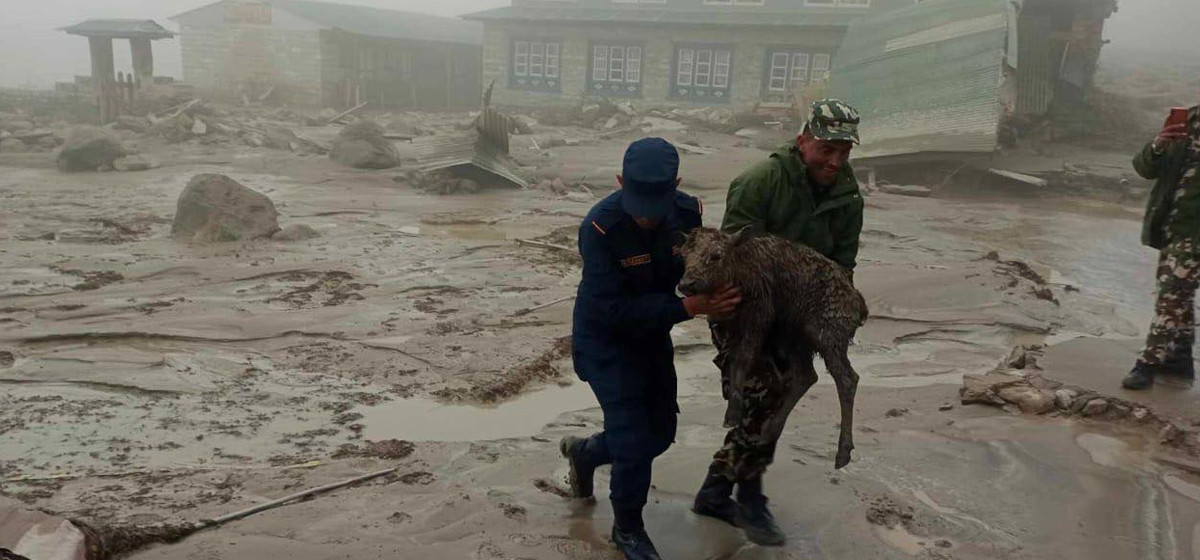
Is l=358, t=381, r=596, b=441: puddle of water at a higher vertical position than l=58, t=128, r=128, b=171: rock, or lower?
lower

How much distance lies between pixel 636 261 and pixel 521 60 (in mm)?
29835

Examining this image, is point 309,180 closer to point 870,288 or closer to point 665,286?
point 870,288

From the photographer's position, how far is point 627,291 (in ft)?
10.8

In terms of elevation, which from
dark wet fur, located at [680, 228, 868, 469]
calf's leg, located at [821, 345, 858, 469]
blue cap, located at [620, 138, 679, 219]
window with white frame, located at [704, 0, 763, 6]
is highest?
window with white frame, located at [704, 0, 763, 6]

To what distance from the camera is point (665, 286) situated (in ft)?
11.2

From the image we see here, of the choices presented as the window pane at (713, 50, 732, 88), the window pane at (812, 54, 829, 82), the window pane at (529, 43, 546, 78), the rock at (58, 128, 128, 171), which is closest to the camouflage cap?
the rock at (58, 128, 128, 171)

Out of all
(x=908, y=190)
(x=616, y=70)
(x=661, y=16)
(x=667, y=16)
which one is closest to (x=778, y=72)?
(x=667, y=16)

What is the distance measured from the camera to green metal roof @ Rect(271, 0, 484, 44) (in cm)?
3200

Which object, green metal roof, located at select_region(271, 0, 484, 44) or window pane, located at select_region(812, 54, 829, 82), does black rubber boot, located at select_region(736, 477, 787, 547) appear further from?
green metal roof, located at select_region(271, 0, 484, 44)

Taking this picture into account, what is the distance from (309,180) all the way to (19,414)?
11.4 metres

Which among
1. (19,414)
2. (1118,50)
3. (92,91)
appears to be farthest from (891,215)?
(1118,50)

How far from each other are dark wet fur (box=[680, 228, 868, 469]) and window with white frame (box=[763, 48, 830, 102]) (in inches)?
994

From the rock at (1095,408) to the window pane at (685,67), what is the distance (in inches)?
1006

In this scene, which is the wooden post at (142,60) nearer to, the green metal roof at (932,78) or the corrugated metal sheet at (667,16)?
the corrugated metal sheet at (667,16)
